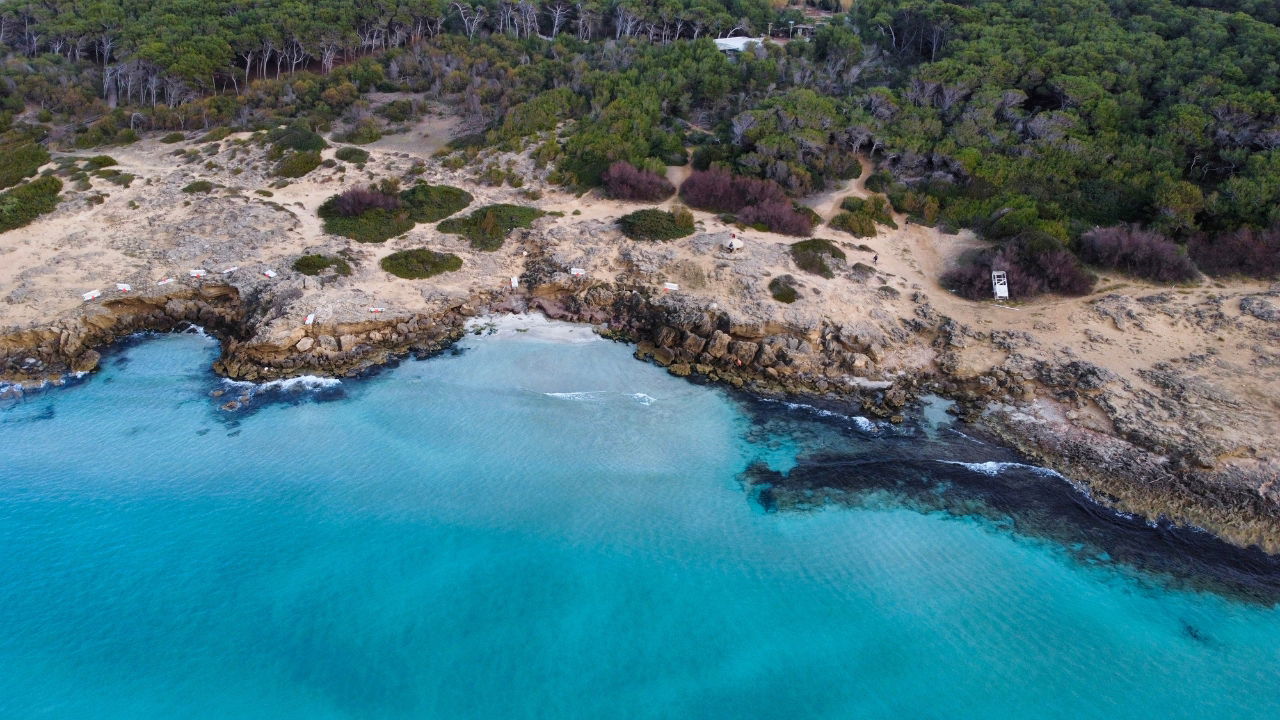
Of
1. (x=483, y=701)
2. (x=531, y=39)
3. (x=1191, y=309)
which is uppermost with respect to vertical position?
(x=531, y=39)

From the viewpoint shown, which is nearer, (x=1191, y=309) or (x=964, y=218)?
(x=1191, y=309)

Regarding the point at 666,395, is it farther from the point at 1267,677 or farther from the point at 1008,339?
the point at 1267,677

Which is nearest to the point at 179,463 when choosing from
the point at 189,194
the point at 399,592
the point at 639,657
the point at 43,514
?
the point at 43,514

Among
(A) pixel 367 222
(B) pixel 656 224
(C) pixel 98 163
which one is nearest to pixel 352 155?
(A) pixel 367 222

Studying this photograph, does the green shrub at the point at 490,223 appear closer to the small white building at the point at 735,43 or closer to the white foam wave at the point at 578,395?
the white foam wave at the point at 578,395

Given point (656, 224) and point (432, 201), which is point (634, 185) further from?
point (432, 201)

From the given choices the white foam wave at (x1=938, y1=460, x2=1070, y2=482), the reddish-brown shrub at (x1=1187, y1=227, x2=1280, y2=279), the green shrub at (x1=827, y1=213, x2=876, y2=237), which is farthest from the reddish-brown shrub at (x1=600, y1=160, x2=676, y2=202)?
the reddish-brown shrub at (x1=1187, y1=227, x2=1280, y2=279)

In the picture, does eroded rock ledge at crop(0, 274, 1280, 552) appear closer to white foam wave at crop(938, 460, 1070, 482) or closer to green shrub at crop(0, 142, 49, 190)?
white foam wave at crop(938, 460, 1070, 482)

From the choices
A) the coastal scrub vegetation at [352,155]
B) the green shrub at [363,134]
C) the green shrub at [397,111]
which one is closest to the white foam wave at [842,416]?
the coastal scrub vegetation at [352,155]
